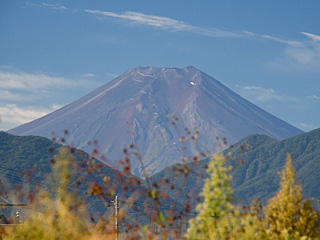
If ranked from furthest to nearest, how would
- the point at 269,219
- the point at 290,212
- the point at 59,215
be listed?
the point at 269,219 → the point at 290,212 → the point at 59,215

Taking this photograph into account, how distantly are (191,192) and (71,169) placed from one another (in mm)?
1218

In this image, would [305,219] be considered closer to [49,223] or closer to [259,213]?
[259,213]

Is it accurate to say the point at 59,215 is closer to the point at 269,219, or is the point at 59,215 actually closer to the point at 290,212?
the point at 269,219

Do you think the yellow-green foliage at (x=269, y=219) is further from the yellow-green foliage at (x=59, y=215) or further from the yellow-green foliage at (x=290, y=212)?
the yellow-green foliage at (x=59, y=215)

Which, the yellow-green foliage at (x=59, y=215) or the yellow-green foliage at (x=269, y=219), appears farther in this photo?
the yellow-green foliage at (x=269, y=219)

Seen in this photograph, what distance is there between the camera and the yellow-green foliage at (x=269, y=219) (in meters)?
7.66

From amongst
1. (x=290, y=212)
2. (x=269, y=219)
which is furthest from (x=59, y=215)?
(x=290, y=212)

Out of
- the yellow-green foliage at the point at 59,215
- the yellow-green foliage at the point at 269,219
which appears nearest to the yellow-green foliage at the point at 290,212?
the yellow-green foliage at the point at 269,219

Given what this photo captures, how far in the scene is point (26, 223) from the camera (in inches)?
334

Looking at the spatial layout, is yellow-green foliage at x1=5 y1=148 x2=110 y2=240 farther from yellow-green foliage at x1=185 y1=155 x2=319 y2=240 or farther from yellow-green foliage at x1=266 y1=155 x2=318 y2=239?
yellow-green foliage at x1=266 y1=155 x2=318 y2=239

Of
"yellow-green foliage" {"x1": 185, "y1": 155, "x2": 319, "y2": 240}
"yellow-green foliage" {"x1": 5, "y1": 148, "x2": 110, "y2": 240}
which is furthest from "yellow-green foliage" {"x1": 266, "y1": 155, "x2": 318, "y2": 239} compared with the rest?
"yellow-green foliage" {"x1": 5, "y1": 148, "x2": 110, "y2": 240}

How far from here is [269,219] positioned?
811 cm

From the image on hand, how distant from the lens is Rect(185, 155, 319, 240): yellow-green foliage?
301 inches

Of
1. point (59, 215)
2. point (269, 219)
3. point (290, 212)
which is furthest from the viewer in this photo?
point (269, 219)
